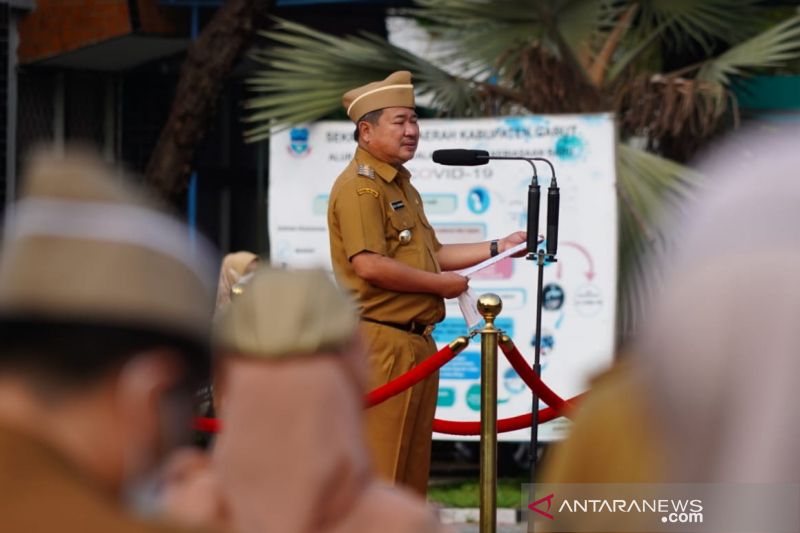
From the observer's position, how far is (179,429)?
1581 millimetres

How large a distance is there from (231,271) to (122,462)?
242 inches

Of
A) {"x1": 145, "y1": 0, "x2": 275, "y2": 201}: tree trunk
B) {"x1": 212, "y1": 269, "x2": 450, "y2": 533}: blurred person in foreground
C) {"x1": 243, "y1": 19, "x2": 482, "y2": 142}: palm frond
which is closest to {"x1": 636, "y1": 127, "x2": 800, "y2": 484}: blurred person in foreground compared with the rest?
{"x1": 212, "y1": 269, "x2": 450, "y2": 533}: blurred person in foreground

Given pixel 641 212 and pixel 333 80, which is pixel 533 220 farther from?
pixel 333 80

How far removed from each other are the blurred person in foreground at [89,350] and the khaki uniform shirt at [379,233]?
408 cm

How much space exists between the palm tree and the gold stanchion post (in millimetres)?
3212

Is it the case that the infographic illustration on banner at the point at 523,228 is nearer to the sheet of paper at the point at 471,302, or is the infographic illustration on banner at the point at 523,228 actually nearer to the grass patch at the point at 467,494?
the grass patch at the point at 467,494

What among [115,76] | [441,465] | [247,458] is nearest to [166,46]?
[115,76]

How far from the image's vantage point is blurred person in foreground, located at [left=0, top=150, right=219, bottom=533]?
142cm

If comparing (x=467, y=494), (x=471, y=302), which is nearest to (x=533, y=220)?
(x=471, y=302)

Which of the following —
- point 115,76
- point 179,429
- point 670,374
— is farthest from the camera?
point 115,76

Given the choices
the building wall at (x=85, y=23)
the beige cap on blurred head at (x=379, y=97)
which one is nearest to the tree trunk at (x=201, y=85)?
the building wall at (x=85, y=23)

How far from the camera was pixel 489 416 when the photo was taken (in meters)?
5.69

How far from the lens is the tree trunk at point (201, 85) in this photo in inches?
434

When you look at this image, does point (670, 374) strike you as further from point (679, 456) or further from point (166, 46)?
point (166, 46)
